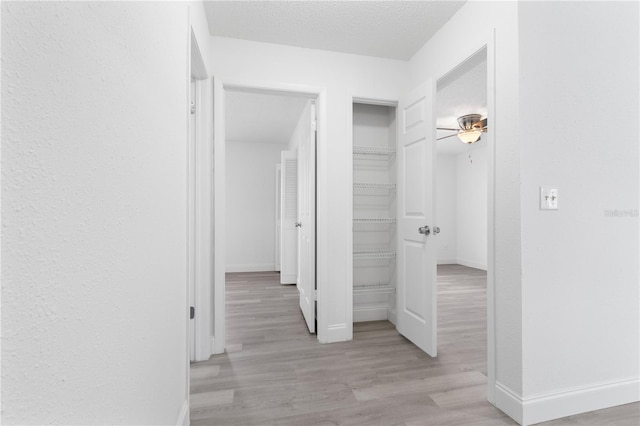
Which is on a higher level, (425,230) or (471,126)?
(471,126)

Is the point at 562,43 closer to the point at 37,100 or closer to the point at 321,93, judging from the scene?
the point at 321,93

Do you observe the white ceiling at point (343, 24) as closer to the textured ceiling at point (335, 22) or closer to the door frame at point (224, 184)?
the textured ceiling at point (335, 22)

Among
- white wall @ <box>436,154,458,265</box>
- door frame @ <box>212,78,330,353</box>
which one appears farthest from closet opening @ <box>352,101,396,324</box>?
white wall @ <box>436,154,458,265</box>

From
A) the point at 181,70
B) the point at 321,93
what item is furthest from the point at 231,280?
the point at 181,70

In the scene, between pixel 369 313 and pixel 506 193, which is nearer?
pixel 506 193

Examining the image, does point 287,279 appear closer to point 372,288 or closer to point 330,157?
point 372,288

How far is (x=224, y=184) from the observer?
2252 mm

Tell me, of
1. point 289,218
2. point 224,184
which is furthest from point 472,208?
point 224,184

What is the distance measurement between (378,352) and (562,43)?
2.26 m

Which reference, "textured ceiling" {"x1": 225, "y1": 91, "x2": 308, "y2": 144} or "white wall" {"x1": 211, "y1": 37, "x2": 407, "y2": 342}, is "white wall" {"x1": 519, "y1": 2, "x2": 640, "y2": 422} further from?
"textured ceiling" {"x1": 225, "y1": 91, "x2": 308, "y2": 144}

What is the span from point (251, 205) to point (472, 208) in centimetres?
469

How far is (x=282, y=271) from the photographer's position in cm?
453

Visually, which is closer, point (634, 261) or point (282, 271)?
point (634, 261)

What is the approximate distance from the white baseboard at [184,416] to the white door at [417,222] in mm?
1647
